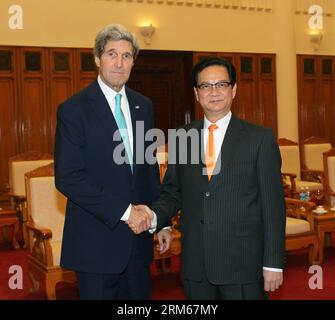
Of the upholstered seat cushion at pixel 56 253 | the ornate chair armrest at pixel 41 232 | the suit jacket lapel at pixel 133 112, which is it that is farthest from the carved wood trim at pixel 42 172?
the suit jacket lapel at pixel 133 112

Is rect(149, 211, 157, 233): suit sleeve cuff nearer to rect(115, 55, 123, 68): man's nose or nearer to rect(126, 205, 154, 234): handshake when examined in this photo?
rect(126, 205, 154, 234): handshake

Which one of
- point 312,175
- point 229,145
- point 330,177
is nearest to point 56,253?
point 229,145

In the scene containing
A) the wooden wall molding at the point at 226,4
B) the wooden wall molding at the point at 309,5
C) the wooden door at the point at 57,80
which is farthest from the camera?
the wooden wall molding at the point at 309,5

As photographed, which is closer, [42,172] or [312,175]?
[42,172]

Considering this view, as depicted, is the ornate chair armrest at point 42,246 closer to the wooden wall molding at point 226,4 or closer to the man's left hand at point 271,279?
the man's left hand at point 271,279

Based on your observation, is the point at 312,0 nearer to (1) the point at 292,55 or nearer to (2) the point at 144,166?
(1) the point at 292,55

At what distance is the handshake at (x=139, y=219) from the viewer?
7.90 ft

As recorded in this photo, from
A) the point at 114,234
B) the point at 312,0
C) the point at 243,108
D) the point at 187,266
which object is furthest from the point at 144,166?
the point at 312,0

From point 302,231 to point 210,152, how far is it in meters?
3.40

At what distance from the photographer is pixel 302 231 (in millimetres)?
5484

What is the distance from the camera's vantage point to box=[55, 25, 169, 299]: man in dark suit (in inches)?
94.0

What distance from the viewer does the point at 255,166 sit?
7.65ft

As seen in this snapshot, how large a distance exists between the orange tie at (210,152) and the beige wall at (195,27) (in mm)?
7249

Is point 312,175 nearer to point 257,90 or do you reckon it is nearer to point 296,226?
point 257,90
